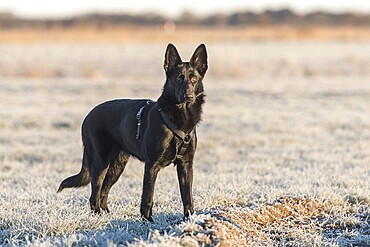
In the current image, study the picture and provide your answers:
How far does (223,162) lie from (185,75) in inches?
177

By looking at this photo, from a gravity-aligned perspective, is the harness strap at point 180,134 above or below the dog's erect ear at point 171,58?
below

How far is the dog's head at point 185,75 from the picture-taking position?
17.4ft

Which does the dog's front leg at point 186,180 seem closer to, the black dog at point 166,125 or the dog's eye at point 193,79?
the black dog at point 166,125

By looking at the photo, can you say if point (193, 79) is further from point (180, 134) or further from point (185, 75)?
point (180, 134)

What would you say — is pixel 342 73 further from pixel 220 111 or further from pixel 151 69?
pixel 220 111

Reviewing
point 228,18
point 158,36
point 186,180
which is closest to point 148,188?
point 186,180

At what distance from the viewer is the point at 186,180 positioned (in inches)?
220

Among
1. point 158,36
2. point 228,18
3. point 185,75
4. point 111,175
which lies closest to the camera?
point 185,75

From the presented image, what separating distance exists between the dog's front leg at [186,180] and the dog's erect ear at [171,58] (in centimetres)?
89

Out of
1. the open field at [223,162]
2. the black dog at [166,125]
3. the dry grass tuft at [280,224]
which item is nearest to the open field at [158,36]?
the open field at [223,162]

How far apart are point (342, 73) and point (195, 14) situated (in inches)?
2097

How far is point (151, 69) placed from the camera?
2708cm

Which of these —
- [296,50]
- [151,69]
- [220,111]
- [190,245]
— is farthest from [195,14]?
[190,245]

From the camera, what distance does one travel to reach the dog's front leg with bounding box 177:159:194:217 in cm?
554
